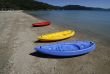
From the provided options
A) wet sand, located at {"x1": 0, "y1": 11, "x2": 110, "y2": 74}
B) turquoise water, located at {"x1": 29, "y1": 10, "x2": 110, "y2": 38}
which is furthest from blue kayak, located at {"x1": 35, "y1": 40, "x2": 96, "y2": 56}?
turquoise water, located at {"x1": 29, "y1": 10, "x2": 110, "y2": 38}

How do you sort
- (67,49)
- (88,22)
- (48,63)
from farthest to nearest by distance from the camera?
(88,22)
(67,49)
(48,63)

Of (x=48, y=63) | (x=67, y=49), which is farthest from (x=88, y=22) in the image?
(x=48, y=63)

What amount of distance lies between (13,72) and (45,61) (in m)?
2.25

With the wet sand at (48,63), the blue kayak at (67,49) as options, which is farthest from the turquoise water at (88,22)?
the wet sand at (48,63)

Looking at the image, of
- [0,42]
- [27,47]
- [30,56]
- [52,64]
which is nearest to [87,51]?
[52,64]

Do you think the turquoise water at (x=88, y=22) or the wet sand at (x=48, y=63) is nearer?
the wet sand at (x=48, y=63)

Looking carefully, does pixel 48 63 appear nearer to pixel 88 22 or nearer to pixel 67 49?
pixel 67 49

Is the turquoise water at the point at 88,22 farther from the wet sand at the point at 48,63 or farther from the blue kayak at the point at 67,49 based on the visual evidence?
the wet sand at the point at 48,63

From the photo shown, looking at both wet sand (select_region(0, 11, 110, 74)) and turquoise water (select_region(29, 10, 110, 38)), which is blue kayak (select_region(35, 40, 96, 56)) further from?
turquoise water (select_region(29, 10, 110, 38))

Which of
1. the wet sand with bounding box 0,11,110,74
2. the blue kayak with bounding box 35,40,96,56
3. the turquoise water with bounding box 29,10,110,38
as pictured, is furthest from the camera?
the turquoise water with bounding box 29,10,110,38

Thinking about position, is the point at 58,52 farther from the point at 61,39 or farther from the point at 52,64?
the point at 61,39

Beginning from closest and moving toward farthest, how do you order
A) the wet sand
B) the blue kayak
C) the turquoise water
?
the wet sand
the blue kayak
the turquoise water

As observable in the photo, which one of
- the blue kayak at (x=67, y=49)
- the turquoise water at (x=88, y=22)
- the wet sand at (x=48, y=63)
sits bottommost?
the turquoise water at (x=88, y=22)

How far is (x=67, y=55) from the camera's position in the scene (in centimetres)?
1117
